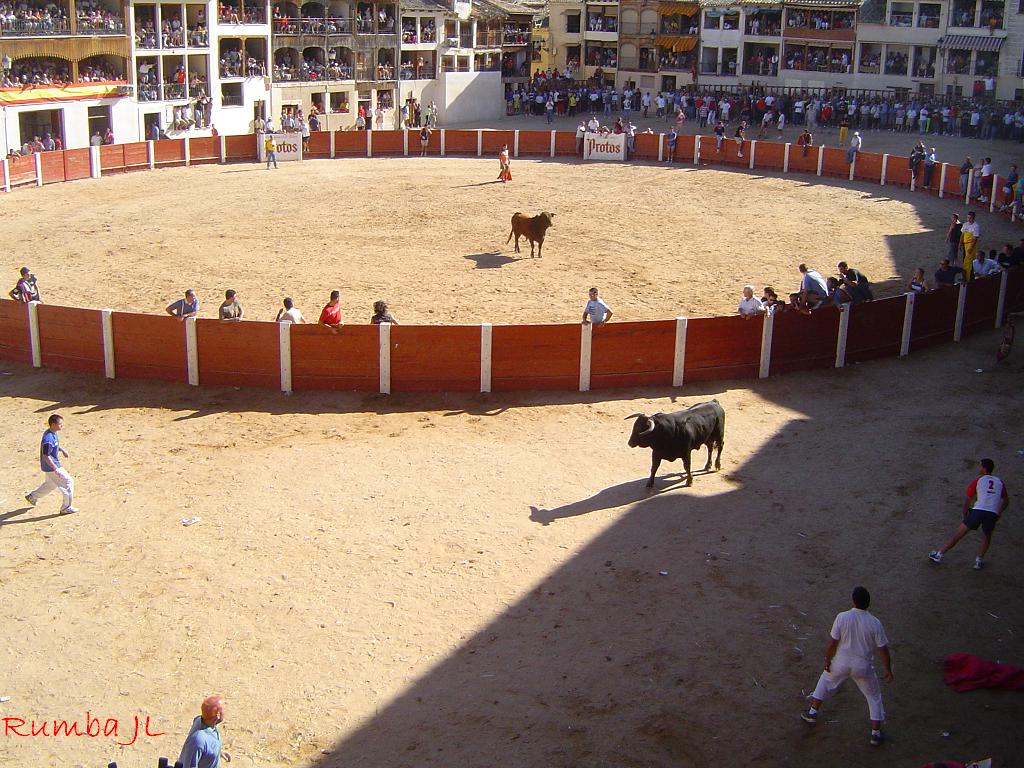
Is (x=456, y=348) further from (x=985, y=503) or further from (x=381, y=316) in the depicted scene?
(x=985, y=503)

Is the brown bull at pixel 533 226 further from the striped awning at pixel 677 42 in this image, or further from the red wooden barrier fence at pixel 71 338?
the striped awning at pixel 677 42

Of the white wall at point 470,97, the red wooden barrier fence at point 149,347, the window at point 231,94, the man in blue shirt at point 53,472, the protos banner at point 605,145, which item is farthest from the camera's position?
the white wall at point 470,97

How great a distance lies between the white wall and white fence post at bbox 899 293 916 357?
1529 inches

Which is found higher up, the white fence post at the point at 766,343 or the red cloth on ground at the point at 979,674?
the white fence post at the point at 766,343

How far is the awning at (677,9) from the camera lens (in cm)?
5888

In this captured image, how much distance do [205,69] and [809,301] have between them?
114 feet

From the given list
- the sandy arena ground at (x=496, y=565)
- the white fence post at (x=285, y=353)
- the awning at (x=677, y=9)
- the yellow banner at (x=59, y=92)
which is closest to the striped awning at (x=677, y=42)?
the awning at (x=677, y=9)

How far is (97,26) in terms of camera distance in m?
41.4


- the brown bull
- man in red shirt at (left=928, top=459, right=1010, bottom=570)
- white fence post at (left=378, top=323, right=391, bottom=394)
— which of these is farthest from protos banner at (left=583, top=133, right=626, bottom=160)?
man in red shirt at (left=928, top=459, right=1010, bottom=570)

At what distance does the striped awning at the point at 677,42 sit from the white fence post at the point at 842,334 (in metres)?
44.2

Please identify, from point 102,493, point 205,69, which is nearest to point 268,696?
point 102,493

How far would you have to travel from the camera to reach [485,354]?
16.8 meters

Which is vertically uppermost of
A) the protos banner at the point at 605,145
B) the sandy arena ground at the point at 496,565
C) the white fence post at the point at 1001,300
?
the protos banner at the point at 605,145

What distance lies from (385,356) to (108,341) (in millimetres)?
4164
